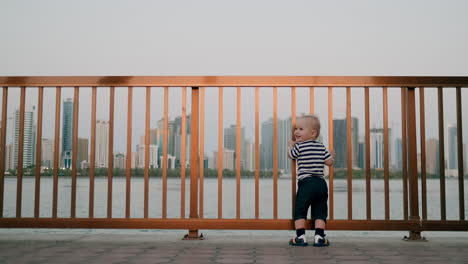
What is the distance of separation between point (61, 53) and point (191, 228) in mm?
9510

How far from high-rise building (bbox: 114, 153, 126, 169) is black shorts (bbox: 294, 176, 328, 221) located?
1149mm

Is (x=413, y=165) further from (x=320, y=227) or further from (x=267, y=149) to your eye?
(x=267, y=149)

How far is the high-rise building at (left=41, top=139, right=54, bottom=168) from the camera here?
113 inches

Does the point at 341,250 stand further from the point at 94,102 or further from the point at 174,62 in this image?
the point at 174,62

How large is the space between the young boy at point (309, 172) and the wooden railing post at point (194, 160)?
594mm

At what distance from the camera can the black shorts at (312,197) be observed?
2689 millimetres

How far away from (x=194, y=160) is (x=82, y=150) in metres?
0.76

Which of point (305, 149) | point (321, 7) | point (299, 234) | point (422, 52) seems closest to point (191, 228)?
point (299, 234)

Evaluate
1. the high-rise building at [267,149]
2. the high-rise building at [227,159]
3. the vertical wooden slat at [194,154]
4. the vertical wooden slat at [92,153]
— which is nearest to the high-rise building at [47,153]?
the vertical wooden slat at [92,153]

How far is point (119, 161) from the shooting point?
2.88m

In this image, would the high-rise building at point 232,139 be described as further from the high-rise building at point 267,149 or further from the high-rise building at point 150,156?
the high-rise building at point 150,156

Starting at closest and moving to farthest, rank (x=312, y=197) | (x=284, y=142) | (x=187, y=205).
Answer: (x=312, y=197), (x=284, y=142), (x=187, y=205)

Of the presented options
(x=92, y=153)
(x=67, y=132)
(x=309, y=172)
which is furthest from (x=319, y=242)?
(x=67, y=132)

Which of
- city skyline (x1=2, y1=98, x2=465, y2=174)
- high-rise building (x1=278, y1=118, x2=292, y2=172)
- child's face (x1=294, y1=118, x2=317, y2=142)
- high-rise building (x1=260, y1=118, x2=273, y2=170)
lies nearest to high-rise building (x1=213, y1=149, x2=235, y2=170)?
city skyline (x1=2, y1=98, x2=465, y2=174)
